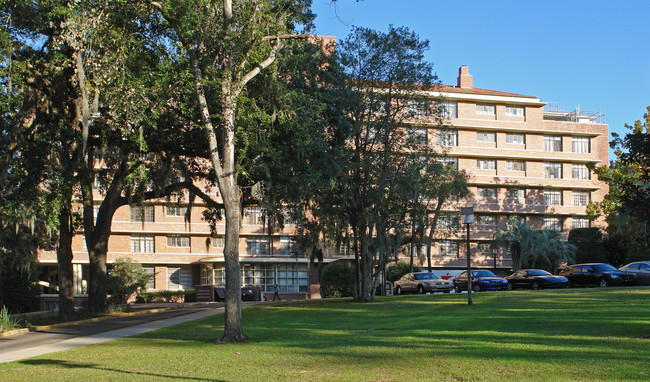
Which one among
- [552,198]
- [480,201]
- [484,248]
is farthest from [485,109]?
[484,248]

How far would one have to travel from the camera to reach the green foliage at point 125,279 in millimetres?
54031

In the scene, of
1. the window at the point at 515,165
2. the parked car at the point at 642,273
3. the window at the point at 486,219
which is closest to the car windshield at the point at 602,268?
the parked car at the point at 642,273

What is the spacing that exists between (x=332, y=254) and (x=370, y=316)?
46320 mm

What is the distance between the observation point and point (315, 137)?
82.8 feet

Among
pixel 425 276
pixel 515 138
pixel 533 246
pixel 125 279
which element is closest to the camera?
pixel 425 276

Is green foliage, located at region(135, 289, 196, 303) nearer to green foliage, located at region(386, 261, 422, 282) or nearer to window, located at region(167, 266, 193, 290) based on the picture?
window, located at region(167, 266, 193, 290)

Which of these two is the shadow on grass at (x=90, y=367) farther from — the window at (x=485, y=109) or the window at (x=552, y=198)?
the window at (x=552, y=198)

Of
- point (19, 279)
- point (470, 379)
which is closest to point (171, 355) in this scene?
point (470, 379)

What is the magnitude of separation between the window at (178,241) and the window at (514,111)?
3897cm

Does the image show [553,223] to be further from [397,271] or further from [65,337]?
[65,337]

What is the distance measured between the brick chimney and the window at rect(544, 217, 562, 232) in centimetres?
1875

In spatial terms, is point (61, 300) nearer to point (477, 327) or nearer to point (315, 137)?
point (315, 137)

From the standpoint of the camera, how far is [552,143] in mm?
76688

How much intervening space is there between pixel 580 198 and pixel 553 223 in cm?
498
